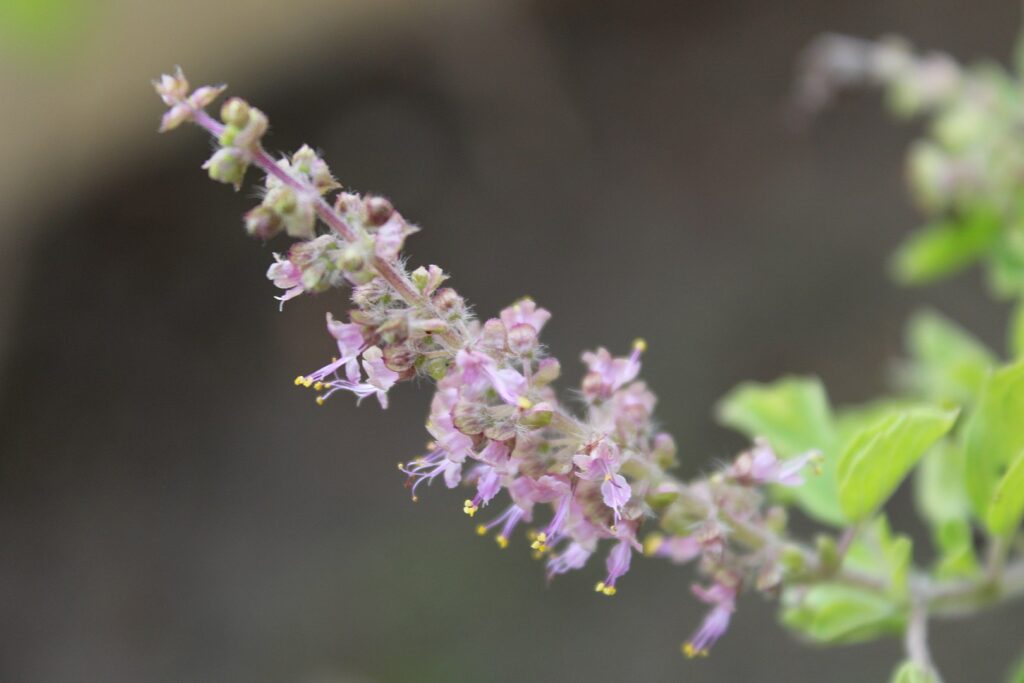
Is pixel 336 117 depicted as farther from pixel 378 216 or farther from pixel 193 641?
pixel 378 216

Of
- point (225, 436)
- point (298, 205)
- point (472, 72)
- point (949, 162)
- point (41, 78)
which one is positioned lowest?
point (298, 205)

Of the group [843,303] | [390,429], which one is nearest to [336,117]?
[390,429]

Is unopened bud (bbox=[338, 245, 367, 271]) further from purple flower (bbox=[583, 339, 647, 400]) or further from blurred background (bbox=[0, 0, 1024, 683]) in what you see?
blurred background (bbox=[0, 0, 1024, 683])

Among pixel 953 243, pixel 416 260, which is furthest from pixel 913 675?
pixel 416 260

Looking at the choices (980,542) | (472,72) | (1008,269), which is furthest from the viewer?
(472,72)

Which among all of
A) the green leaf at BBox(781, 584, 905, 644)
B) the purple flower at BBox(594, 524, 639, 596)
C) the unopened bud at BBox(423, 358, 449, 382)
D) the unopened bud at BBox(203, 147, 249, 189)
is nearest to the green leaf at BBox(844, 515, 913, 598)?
the green leaf at BBox(781, 584, 905, 644)

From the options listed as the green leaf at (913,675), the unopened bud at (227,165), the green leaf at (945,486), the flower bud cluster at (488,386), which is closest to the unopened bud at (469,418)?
the flower bud cluster at (488,386)

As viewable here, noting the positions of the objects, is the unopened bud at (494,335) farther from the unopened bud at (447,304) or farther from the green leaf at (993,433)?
the green leaf at (993,433)

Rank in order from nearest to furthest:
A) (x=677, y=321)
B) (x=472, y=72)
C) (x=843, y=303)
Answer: (x=843, y=303) → (x=677, y=321) → (x=472, y=72)
